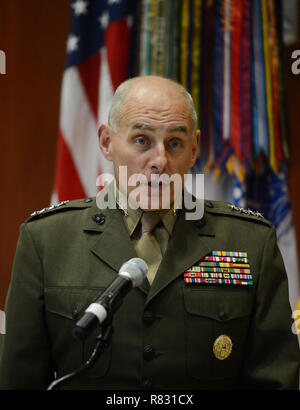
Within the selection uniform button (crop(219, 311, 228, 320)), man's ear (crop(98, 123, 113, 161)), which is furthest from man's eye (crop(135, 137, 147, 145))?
uniform button (crop(219, 311, 228, 320))

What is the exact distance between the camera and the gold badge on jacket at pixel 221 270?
1366 mm

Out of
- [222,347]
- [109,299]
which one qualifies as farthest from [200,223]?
[109,299]

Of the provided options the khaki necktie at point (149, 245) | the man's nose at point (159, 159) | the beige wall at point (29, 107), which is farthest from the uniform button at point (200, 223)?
the beige wall at point (29, 107)

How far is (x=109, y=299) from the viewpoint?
2.99ft

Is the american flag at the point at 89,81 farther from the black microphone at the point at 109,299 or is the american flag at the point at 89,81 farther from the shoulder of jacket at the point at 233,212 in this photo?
the black microphone at the point at 109,299

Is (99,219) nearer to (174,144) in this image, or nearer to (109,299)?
(174,144)

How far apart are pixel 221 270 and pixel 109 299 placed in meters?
0.55

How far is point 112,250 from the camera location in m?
1.38

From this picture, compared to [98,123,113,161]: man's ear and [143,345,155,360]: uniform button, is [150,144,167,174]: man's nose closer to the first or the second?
[98,123,113,161]: man's ear

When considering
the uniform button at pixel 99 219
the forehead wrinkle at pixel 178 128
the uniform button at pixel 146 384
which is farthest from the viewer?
the uniform button at pixel 99 219

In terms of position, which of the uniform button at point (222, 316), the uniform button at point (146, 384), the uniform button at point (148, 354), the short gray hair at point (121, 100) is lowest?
the uniform button at point (146, 384)

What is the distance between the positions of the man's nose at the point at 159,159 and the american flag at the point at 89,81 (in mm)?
1102

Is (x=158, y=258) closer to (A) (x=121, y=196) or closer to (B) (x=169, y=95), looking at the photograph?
(A) (x=121, y=196)

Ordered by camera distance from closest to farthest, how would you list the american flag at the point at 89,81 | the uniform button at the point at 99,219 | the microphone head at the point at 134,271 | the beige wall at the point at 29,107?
1. the microphone head at the point at 134,271
2. the uniform button at the point at 99,219
3. the american flag at the point at 89,81
4. the beige wall at the point at 29,107
